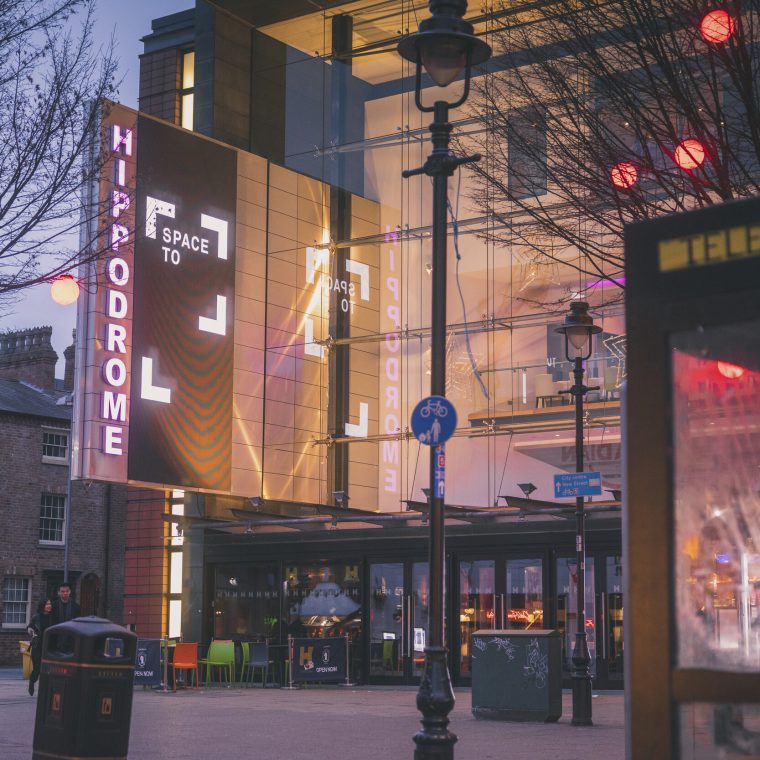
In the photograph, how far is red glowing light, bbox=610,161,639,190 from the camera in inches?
586

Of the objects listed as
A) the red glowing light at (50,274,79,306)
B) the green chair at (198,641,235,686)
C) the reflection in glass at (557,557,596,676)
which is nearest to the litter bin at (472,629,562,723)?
the reflection in glass at (557,557,596,676)

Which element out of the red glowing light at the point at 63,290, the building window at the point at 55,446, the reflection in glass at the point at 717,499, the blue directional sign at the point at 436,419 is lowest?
the reflection in glass at the point at 717,499

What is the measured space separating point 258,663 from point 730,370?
1009 inches

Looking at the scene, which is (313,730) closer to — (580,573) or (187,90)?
(580,573)

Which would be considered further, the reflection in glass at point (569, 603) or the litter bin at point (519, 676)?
the reflection in glass at point (569, 603)

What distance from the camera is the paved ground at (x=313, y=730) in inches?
575

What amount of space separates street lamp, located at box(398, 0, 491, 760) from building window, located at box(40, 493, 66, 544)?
4182cm

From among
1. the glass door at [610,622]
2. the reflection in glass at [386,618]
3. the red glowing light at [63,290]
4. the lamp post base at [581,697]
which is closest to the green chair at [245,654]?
the reflection in glass at [386,618]

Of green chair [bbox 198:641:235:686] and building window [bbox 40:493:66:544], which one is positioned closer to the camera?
green chair [bbox 198:641:235:686]

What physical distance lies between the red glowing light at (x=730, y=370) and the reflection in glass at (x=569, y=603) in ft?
73.5

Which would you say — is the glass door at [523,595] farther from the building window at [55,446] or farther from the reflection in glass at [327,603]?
the building window at [55,446]

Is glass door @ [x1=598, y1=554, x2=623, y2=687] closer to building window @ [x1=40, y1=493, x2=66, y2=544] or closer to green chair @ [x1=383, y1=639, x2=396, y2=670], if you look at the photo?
green chair @ [x1=383, y1=639, x2=396, y2=670]

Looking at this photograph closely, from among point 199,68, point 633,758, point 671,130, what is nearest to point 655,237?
point 633,758

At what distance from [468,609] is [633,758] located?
2388cm
